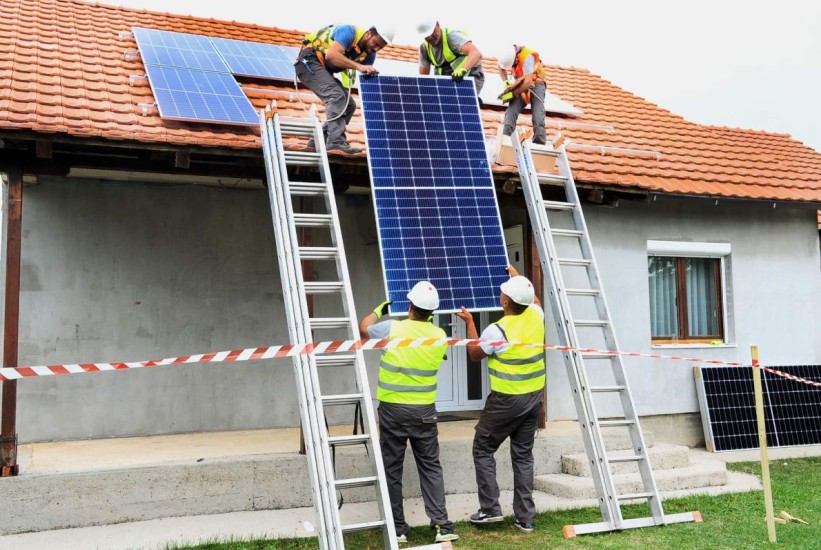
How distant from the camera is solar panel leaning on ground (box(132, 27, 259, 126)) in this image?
789 centimetres

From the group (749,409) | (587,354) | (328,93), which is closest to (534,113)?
(328,93)

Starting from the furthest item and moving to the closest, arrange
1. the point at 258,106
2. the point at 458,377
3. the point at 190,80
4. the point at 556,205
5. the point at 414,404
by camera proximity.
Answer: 1. the point at 458,377
2. the point at 258,106
3. the point at 190,80
4. the point at 556,205
5. the point at 414,404

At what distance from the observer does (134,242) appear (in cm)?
888

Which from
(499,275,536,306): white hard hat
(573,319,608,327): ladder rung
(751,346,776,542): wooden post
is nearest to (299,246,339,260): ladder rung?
(499,275,536,306): white hard hat

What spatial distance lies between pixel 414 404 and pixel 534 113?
165 inches

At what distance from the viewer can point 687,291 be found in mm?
10695

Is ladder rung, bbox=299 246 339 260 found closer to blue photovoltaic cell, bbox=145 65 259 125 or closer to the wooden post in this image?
blue photovoltaic cell, bbox=145 65 259 125

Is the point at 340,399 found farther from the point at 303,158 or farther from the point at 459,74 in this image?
the point at 459,74

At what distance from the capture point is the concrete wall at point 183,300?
8.44 meters

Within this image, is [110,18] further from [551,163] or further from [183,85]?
[551,163]

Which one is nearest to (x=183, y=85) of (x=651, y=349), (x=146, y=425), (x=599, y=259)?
(x=146, y=425)

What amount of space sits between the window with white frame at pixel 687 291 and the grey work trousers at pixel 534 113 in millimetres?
2737

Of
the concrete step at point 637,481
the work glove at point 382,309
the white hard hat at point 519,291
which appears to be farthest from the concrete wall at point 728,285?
the work glove at point 382,309

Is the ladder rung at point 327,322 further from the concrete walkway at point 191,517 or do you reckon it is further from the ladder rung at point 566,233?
the ladder rung at point 566,233
